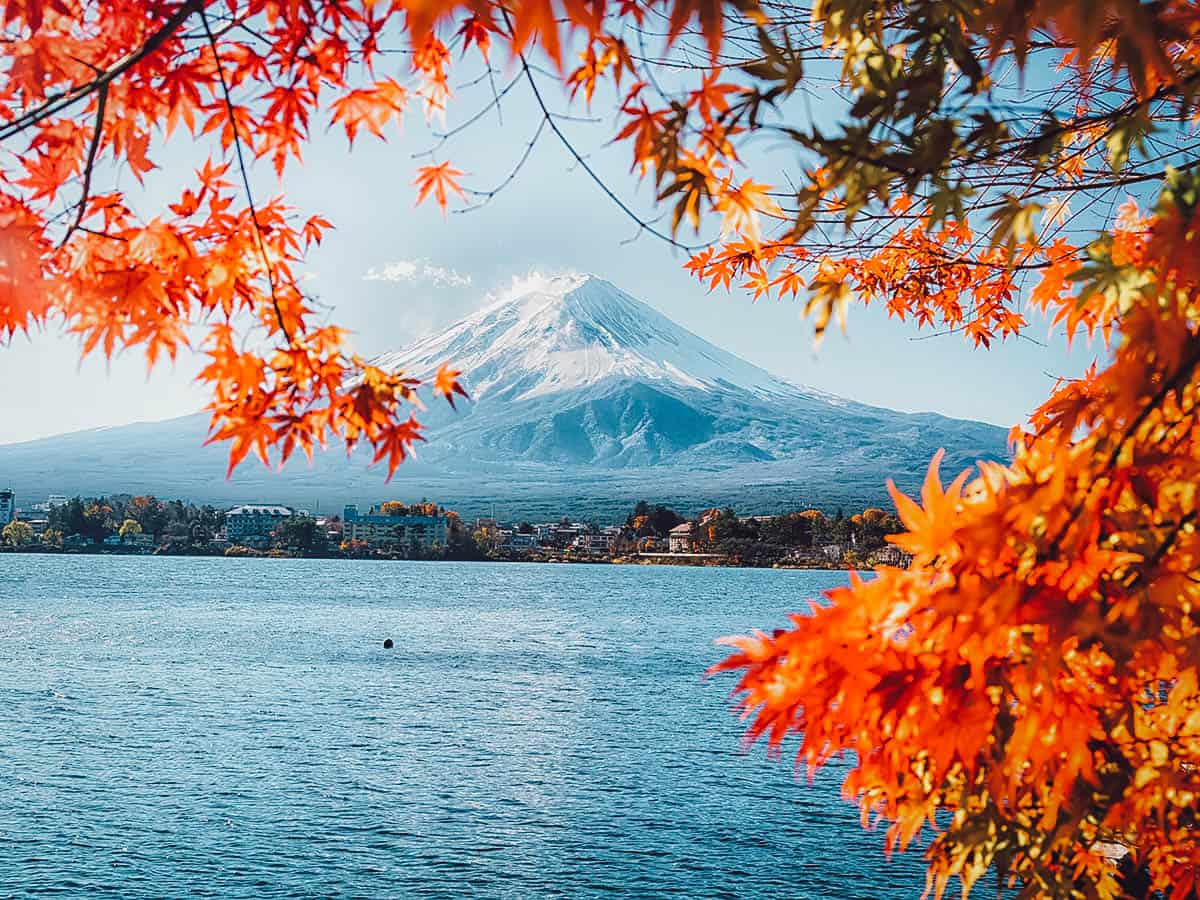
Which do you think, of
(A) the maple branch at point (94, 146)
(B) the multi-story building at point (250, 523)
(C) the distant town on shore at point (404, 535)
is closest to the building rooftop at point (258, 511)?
(B) the multi-story building at point (250, 523)

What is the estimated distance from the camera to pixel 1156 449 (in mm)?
1479

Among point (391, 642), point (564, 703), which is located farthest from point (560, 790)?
point (391, 642)

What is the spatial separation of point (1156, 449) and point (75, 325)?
2.21 m

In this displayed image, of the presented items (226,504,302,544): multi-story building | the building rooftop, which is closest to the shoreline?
(226,504,302,544): multi-story building

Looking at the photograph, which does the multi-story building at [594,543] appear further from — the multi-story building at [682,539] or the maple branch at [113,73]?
the maple branch at [113,73]

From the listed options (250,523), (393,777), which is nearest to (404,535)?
(250,523)

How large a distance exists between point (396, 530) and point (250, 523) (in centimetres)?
1814

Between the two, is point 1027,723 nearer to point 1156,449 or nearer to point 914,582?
point 914,582

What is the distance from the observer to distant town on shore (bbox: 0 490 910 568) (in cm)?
12312

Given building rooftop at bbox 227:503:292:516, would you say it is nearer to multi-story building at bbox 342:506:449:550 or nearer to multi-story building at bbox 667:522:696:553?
multi-story building at bbox 342:506:449:550

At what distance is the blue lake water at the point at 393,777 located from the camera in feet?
42.7

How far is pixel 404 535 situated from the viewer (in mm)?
134375

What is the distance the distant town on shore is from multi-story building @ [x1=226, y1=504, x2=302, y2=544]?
126 millimetres

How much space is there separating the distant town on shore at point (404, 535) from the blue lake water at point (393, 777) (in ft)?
266
